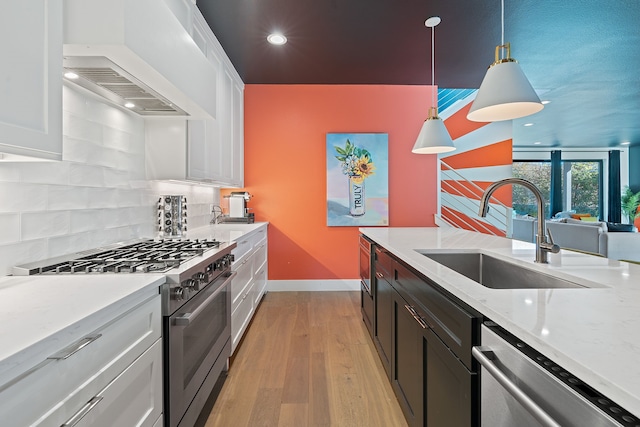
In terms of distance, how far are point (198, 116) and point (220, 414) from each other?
5.82 feet

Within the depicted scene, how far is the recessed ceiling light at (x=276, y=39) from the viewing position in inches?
118

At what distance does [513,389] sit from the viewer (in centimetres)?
68

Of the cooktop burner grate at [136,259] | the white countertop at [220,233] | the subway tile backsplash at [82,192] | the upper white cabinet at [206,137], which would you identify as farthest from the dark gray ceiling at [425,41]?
the cooktop burner grate at [136,259]

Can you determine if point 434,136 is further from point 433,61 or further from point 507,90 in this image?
point 433,61

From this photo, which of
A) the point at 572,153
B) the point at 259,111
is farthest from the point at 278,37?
the point at 572,153

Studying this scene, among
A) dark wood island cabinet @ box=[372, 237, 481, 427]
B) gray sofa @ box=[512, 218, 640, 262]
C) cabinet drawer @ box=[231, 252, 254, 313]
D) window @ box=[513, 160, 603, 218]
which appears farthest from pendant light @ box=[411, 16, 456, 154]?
window @ box=[513, 160, 603, 218]

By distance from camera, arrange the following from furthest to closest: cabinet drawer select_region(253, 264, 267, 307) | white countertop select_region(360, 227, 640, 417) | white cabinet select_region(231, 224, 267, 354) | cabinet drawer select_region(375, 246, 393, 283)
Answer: cabinet drawer select_region(253, 264, 267, 307) < white cabinet select_region(231, 224, 267, 354) < cabinet drawer select_region(375, 246, 393, 283) < white countertop select_region(360, 227, 640, 417)

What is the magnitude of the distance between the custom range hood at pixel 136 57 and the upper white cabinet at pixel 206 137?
0.30m

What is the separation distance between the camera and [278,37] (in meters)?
3.03

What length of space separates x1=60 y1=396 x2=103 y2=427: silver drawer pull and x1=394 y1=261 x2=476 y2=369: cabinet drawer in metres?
1.02

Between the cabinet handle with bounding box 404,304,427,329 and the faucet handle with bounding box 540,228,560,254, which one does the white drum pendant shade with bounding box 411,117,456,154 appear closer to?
the faucet handle with bounding box 540,228,560,254

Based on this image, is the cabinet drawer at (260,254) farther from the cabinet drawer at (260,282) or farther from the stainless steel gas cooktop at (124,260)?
the stainless steel gas cooktop at (124,260)

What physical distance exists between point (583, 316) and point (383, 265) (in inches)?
55.3

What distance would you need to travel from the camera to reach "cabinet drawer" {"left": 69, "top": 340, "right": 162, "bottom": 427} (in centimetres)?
88
